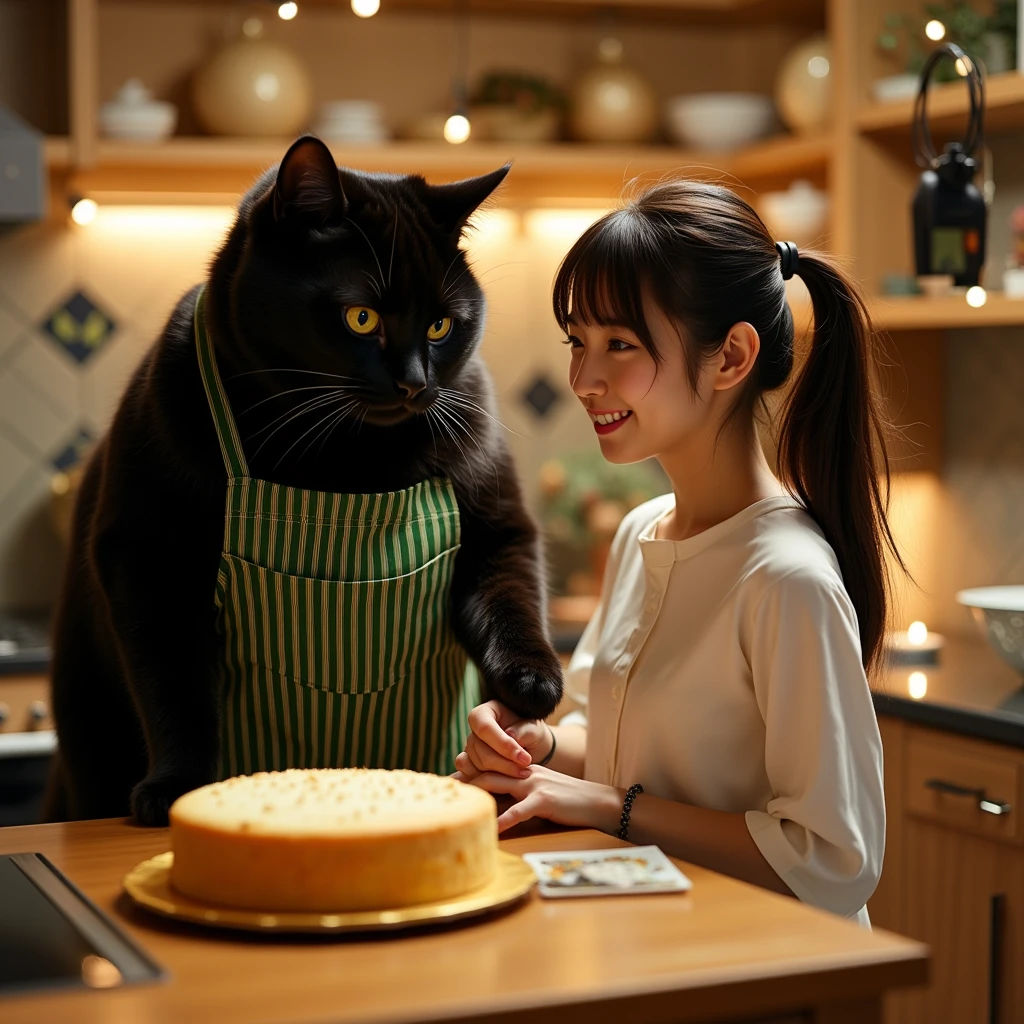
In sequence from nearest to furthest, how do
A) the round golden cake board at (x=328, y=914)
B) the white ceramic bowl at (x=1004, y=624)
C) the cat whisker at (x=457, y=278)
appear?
1. the round golden cake board at (x=328, y=914)
2. the cat whisker at (x=457, y=278)
3. the white ceramic bowl at (x=1004, y=624)

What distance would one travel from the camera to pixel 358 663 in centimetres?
127

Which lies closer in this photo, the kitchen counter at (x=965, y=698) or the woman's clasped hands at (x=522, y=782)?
the woman's clasped hands at (x=522, y=782)

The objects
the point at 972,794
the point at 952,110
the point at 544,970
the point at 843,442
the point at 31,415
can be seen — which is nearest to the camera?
the point at 544,970

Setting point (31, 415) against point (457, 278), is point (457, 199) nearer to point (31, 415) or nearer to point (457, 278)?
point (457, 278)

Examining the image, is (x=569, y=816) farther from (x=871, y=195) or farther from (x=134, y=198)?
(x=134, y=198)

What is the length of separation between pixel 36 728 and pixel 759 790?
1.58 m

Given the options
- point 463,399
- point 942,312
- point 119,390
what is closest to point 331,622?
point 463,399

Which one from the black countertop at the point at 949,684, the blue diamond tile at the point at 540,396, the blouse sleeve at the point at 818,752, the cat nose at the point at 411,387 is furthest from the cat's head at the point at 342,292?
the blue diamond tile at the point at 540,396

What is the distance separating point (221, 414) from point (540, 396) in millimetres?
2043

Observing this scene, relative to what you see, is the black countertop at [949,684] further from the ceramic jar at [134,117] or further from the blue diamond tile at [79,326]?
the ceramic jar at [134,117]

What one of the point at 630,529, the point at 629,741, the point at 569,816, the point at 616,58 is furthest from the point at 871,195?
the point at 569,816

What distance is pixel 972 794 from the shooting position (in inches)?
77.9

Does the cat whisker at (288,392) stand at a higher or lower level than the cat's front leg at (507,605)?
higher

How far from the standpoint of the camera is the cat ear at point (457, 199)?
1313 millimetres
